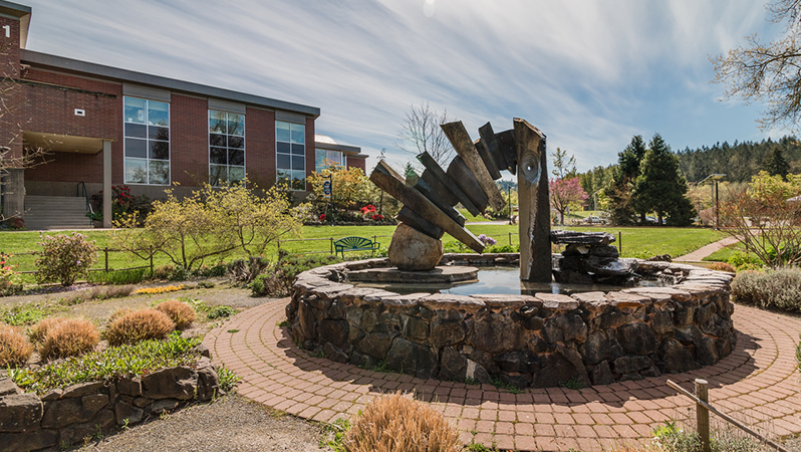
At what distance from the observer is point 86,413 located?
A: 10.7 ft

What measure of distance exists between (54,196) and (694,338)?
2823 centimetres

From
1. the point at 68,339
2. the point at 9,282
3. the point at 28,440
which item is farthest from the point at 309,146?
the point at 28,440

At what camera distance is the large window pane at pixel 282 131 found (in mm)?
29422

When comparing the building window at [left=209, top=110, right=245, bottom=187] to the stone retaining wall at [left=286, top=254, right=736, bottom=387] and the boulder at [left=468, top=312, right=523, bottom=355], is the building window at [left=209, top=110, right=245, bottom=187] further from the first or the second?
the boulder at [left=468, top=312, right=523, bottom=355]

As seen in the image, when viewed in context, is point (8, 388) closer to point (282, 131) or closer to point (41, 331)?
point (41, 331)

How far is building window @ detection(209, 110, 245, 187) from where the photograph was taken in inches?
1051

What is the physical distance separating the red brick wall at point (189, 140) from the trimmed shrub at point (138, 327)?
21638 mm

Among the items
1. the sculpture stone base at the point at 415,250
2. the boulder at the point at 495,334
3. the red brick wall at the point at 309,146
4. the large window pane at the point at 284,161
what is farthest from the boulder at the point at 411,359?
the red brick wall at the point at 309,146

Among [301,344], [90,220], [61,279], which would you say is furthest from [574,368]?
[90,220]

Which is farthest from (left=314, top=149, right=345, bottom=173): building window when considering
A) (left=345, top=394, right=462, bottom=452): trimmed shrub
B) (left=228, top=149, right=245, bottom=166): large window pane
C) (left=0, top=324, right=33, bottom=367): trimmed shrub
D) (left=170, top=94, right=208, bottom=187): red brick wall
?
(left=345, top=394, right=462, bottom=452): trimmed shrub

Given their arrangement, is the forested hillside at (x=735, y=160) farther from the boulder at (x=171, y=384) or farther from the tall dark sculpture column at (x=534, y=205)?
the boulder at (x=171, y=384)

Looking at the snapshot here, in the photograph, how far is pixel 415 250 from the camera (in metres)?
7.23

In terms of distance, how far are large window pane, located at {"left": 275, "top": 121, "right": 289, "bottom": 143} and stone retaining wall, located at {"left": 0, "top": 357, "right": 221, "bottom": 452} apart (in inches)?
1102

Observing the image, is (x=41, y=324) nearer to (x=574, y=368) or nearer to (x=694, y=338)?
(x=574, y=368)
